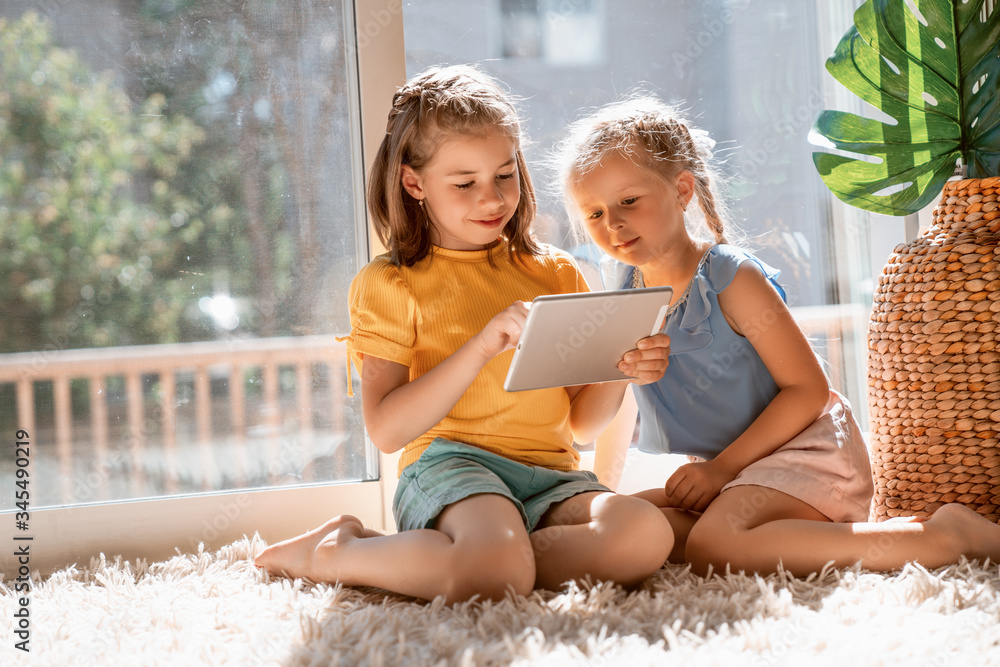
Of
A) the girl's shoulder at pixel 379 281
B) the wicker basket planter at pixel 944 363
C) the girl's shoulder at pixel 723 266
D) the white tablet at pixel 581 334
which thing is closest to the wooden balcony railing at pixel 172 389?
the girl's shoulder at pixel 379 281

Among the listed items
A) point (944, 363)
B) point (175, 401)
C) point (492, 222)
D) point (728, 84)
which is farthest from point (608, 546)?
point (728, 84)

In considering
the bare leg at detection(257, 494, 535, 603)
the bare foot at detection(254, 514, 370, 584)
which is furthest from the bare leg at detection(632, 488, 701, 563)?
the bare foot at detection(254, 514, 370, 584)

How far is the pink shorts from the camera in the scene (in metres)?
0.98

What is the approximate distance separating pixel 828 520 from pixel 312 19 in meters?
1.14

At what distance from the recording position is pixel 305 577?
932 mm

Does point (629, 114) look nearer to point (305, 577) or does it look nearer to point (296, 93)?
point (296, 93)

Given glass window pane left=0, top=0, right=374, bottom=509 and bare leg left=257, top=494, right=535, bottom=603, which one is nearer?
bare leg left=257, top=494, right=535, bottom=603

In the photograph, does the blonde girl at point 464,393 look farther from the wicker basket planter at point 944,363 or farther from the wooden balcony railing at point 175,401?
the wicker basket planter at point 944,363

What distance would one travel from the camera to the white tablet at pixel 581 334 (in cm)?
83

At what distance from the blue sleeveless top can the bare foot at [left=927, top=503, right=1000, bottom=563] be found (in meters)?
Result: 0.28

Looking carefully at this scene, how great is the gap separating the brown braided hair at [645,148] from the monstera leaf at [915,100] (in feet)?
0.61

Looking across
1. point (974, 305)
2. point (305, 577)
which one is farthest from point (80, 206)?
point (974, 305)

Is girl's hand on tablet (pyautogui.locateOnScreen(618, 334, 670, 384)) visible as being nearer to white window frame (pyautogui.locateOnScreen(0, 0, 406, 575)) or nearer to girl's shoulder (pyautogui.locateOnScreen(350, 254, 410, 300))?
girl's shoulder (pyautogui.locateOnScreen(350, 254, 410, 300))

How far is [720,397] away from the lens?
111cm
